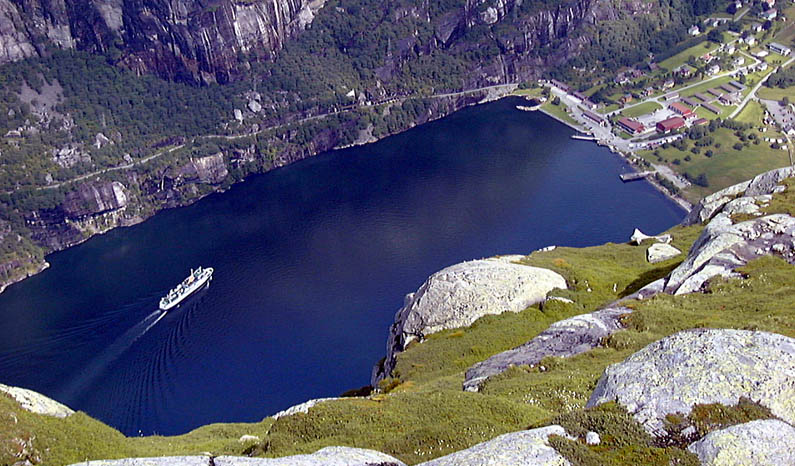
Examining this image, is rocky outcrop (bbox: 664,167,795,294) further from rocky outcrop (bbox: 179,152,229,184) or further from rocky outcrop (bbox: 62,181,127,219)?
rocky outcrop (bbox: 179,152,229,184)

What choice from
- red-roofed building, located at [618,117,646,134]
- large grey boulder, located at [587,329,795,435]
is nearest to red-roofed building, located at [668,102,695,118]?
red-roofed building, located at [618,117,646,134]

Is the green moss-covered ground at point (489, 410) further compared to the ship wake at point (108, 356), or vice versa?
the ship wake at point (108, 356)

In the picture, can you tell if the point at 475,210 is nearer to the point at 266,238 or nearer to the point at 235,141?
the point at 266,238

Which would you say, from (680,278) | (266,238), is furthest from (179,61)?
(680,278)

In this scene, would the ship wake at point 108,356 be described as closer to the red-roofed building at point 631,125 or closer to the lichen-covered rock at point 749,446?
the lichen-covered rock at point 749,446

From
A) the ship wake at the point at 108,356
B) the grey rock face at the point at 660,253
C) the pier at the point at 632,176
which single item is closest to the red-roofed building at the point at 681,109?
the pier at the point at 632,176

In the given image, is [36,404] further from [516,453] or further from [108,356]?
[108,356]

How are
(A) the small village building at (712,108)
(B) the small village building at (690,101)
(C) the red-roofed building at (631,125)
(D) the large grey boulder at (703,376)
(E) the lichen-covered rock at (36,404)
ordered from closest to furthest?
(D) the large grey boulder at (703,376) < (E) the lichen-covered rock at (36,404) < (C) the red-roofed building at (631,125) < (A) the small village building at (712,108) < (B) the small village building at (690,101)
